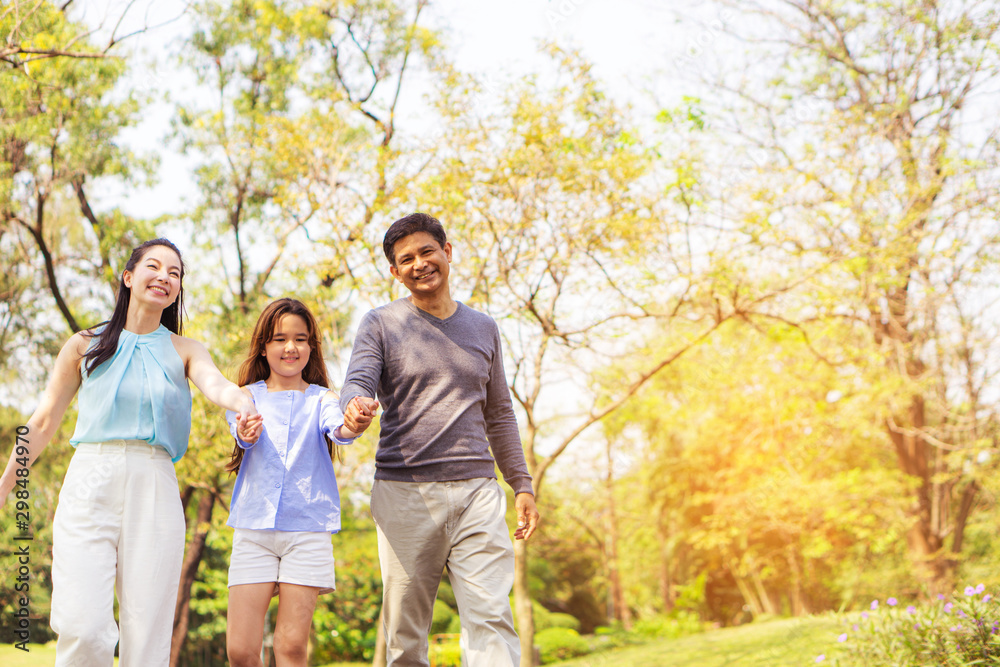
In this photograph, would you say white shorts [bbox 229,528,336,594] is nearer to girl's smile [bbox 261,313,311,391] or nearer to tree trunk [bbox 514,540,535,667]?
girl's smile [bbox 261,313,311,391]

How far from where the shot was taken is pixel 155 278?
2854 mm

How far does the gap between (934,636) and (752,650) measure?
433 cm

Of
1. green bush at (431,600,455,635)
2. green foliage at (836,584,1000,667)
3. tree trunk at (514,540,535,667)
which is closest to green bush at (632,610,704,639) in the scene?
green bush at (431,600,455,635)

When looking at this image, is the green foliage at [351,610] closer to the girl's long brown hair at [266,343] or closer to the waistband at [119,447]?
the girl's long brown hair at [266,343]

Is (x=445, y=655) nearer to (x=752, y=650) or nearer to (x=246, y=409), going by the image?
(x=752, y=650)

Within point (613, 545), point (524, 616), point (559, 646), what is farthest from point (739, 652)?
point (613, 545)

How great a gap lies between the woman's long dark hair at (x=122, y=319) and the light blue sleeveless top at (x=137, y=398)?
0.03 m

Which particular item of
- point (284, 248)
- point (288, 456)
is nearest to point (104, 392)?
point (288, 456)

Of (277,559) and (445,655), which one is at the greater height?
(277,559)

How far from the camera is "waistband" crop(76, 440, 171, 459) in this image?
2623 millimetres

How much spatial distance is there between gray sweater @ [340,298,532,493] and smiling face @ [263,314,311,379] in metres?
0.38

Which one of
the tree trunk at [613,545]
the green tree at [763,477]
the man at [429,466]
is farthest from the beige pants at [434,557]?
the tree trunk at [613,545]

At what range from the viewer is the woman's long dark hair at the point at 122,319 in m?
2.75

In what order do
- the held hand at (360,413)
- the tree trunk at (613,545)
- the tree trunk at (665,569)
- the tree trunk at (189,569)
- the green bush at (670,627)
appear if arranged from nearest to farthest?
the held hand at (360,413) < the tree trunk at (189,569) < the green bush at (670,627) < the tree trunk at (613,545) < the tree trunk at (665,569)
